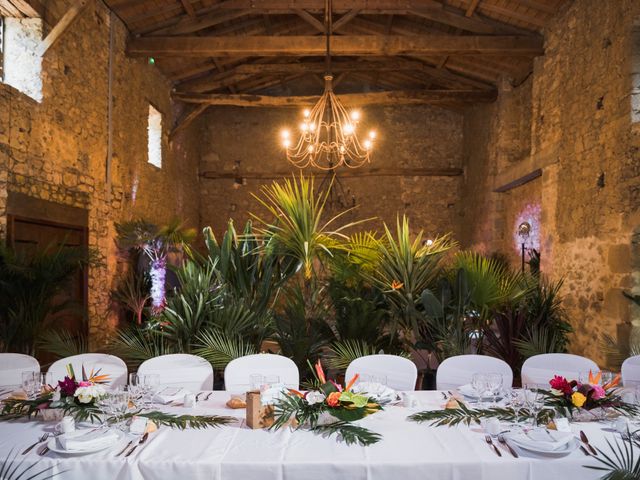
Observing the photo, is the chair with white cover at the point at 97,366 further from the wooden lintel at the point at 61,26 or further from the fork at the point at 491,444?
the wooden lintel at the point at 61,26

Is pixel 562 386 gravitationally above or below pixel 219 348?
above

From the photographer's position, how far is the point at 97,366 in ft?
10.8

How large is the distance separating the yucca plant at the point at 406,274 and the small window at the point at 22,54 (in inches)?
150

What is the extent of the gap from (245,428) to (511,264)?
726cm

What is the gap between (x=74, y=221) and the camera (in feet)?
20.1

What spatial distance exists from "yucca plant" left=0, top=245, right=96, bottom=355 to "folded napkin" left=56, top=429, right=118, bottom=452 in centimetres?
269

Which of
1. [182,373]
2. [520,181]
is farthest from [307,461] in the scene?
[520,181]

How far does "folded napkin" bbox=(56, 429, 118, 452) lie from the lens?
2006 mm

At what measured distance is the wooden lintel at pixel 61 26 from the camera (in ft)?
17.6

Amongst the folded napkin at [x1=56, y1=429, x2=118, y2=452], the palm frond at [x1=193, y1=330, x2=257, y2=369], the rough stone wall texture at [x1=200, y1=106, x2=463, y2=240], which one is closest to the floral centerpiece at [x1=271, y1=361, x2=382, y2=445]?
the folded napkin at [x1=56, y1=429, x2=118, y2=452]

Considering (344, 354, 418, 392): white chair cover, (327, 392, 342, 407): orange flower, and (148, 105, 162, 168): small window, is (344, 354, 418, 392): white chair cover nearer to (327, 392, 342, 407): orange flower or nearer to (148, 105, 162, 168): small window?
(327, 392, 342, 407): orange flower

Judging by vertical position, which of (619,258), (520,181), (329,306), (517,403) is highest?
(520,181)

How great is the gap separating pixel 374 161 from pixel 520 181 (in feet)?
14.2

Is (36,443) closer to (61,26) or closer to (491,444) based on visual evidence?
(491,444)
